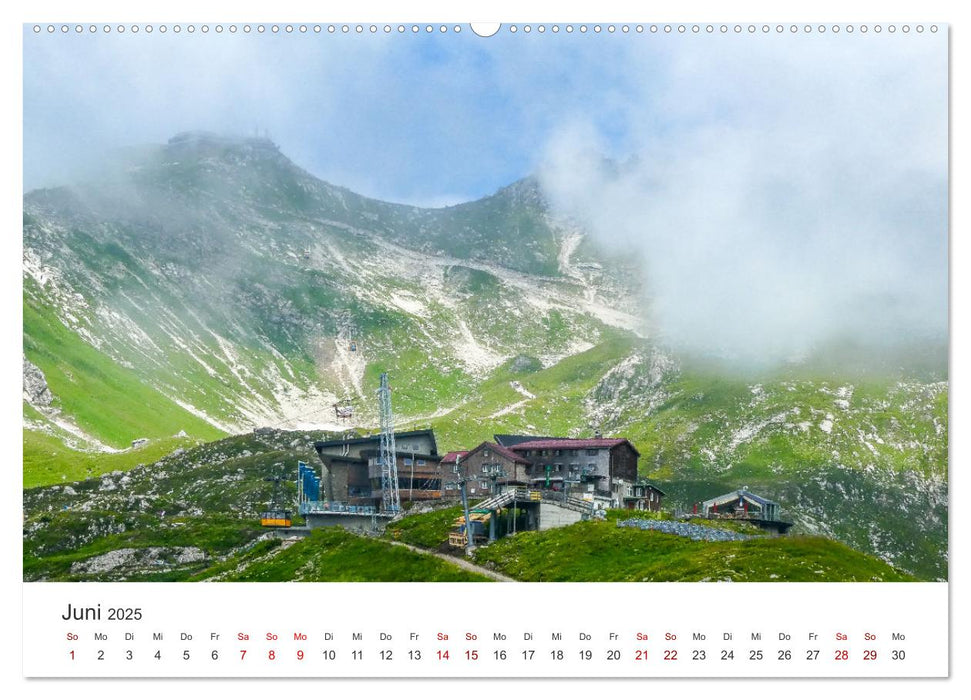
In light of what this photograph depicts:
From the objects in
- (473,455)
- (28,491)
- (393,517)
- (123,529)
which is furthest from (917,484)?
(28,491)

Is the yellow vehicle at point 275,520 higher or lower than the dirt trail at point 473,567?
lower

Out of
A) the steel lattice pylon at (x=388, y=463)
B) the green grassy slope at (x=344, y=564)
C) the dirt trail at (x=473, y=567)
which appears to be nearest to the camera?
the green grassy slope at (x=344, y=564)

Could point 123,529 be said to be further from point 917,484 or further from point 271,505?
point 917,484

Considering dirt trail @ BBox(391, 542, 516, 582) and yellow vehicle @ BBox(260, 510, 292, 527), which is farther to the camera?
yellow vehicle @ BBox(260, 510, 292, 527)

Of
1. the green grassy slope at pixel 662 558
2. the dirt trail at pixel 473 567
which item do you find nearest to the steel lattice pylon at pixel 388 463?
the green grassy slope at pixel 662 558

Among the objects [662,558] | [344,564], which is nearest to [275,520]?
[344,564]
